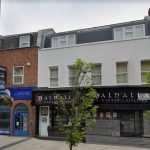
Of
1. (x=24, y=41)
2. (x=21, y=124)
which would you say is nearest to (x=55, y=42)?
(x=24, y=41)

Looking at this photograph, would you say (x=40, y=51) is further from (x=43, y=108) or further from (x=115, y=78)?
(x=115, y=78)

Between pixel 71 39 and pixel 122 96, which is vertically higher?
pixel 71 39

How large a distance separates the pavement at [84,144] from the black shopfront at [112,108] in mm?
797

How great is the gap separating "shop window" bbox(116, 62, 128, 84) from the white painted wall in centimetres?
31

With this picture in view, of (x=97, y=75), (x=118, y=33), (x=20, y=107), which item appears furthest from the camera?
(x=20, y=107)

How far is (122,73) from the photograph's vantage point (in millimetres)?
17984

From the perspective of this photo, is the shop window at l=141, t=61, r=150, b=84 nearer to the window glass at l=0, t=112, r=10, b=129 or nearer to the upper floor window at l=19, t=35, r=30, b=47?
the upper floor window at l=19, t=35, r=30, b=47

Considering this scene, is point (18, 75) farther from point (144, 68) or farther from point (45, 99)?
point (144, 68)

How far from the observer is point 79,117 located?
11.3 m

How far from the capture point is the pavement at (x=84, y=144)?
613 inches

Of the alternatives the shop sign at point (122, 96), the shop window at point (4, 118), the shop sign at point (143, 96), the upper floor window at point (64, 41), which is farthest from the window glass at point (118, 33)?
the shop window at point (4, 118)

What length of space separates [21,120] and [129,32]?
10.8 m

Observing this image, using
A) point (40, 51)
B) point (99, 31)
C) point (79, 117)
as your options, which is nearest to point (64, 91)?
point (40, 51)

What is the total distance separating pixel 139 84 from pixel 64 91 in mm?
5299
